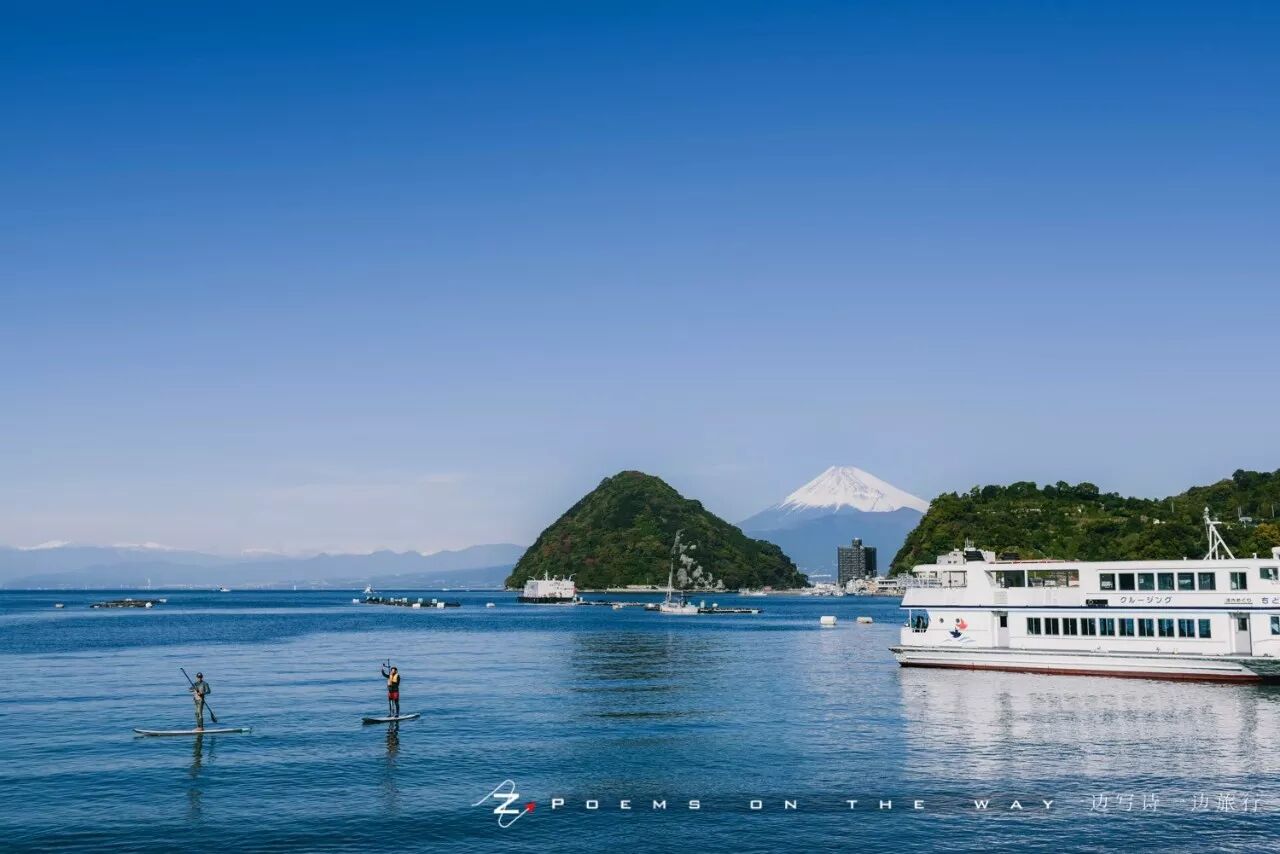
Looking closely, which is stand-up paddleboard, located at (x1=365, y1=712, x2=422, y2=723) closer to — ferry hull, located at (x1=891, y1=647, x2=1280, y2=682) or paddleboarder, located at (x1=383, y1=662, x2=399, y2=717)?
paddleboarder, located at (x1=383, y1=662, x2=399, y2=717)

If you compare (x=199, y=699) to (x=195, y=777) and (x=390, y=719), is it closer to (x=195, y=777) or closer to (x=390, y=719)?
(x=390, y=719)

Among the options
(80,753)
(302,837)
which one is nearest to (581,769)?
(302,837)

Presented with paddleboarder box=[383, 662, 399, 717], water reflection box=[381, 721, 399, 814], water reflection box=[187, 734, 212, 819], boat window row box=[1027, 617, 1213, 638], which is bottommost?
water reflection box=[187, 734, 212, 819]

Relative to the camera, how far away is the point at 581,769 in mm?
45312

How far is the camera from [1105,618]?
260ft

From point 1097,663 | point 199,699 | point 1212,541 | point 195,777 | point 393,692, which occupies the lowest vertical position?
point 195,777

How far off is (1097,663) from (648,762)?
152 feet

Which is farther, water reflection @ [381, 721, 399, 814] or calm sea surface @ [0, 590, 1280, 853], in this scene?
water reflection @ [381, 721, 399, 814]

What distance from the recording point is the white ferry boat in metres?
72.5

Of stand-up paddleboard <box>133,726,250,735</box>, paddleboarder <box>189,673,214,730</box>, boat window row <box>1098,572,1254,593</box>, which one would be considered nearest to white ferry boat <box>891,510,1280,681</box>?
boat window row <box>1098,572,1254,593</box>

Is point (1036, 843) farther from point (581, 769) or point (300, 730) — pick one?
point (300, 730)

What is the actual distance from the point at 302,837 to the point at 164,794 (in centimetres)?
1014

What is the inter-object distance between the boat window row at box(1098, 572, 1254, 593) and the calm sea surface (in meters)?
7.34

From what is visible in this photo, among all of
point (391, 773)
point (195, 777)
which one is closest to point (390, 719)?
point (391, 773)
